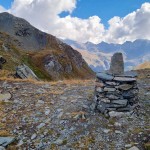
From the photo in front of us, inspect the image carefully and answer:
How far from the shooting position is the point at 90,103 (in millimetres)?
18141

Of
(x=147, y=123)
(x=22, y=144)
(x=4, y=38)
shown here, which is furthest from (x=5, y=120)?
(x=4, y=38)

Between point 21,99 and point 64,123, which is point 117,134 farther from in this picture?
point 21,99

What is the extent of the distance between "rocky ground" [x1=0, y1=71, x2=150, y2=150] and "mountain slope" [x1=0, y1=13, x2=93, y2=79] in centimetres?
8223

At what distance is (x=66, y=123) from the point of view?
15523 mm

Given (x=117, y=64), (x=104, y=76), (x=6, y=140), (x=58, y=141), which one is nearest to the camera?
(x=58, y=141)

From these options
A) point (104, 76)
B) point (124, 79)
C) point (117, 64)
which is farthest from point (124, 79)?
point (117, 64)

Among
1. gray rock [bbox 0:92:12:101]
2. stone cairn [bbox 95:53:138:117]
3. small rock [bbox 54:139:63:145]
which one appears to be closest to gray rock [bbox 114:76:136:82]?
stone cairn [bbox 95:53:138:117]

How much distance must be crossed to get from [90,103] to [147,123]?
429cm

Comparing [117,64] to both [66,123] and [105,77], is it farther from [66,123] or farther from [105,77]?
[66,123]

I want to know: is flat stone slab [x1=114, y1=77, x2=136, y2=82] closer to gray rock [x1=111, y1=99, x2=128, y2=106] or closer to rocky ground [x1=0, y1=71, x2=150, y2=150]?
gray rock [x1=111, y1=99, x2=128, y2=106]

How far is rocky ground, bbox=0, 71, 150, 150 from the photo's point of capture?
13664 millimetres

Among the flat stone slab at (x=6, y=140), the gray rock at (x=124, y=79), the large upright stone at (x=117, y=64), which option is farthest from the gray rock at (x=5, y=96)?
the gray rock at (x=124, y=79)

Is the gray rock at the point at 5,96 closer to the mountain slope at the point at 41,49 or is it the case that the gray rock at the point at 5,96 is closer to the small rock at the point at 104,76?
the small rock at the point at 104,76

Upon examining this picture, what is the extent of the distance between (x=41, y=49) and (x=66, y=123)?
118 meters
